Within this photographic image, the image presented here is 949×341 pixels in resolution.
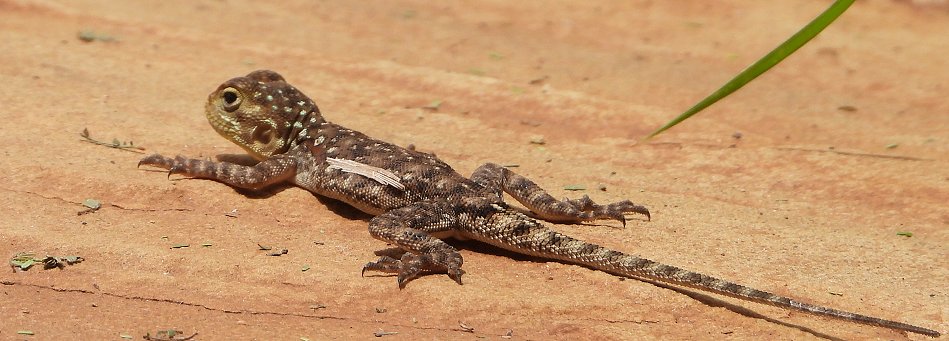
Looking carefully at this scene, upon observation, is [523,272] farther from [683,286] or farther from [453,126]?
[453,126]

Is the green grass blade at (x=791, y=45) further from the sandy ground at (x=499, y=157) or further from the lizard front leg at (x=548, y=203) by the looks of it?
the lizard front leg at (x=548, y=203)

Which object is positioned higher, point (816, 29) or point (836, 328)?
point (816, 29)

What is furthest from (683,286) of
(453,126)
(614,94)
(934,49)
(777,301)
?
(934,49)

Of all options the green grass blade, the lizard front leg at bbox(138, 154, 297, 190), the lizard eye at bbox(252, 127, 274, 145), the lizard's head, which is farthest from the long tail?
the green grass blade

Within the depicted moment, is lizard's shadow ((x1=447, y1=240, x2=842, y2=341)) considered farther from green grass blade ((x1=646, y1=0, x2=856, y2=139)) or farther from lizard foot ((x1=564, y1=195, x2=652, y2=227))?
green grass blade ((x1=646, y1=0, x2=856, y2=139))

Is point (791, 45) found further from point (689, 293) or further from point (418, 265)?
point (418, 265)

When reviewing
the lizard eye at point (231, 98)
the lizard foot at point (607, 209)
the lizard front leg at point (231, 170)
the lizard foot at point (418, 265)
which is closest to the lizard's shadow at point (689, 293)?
the lizard foot at point (418, 265)

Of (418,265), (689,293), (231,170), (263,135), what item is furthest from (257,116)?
(689,293)
